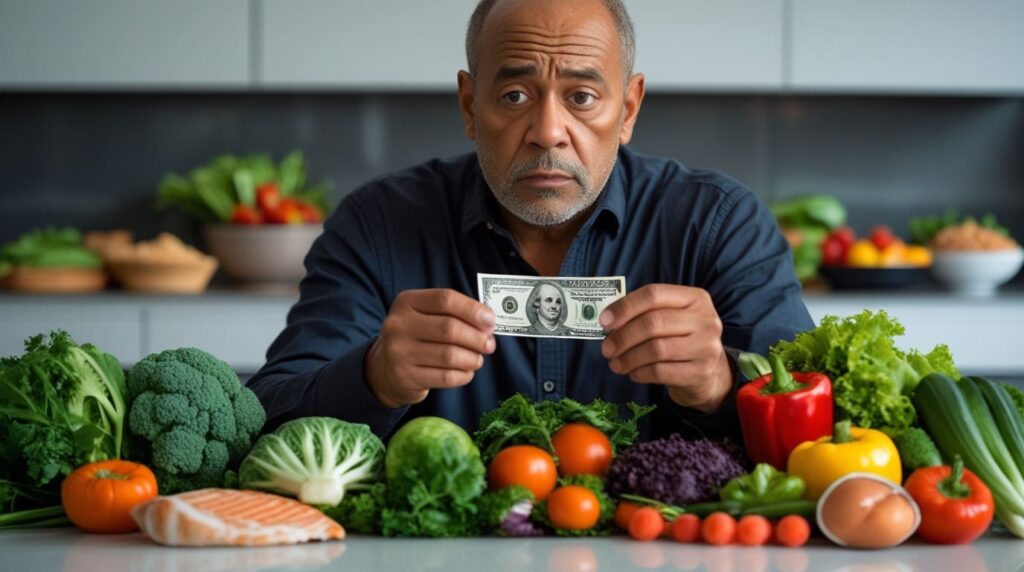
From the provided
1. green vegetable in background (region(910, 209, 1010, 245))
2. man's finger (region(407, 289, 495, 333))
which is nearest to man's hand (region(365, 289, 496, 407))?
man's finger (region(407, 289, 495, 333))

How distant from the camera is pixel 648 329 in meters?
1.81

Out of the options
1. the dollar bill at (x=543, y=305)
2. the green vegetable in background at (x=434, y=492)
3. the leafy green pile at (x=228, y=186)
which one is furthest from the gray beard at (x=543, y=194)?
the leafy green pile at (x=228, y=186)

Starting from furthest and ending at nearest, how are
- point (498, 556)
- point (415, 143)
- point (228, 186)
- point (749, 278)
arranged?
1. point (415, 143)
2. point (228, 186)
3. point (749, 278)
4. point (498, 556)

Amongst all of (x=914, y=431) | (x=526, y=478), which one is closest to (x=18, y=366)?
(x=526, y=478)

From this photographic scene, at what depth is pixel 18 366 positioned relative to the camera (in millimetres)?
1755

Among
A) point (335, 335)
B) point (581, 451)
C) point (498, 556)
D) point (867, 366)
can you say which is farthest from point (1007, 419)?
point (335, 335)

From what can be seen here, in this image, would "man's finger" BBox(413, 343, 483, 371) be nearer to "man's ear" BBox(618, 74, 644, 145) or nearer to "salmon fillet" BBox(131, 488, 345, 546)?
"salmon fillet" BBox(131, 488, 345, 546)

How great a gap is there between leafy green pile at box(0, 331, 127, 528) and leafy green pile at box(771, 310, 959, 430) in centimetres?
100

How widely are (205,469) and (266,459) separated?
13cm

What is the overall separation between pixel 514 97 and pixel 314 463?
89cm

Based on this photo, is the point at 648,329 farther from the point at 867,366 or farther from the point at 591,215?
the point at 591,215

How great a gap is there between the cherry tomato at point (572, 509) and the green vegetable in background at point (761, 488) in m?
0.17

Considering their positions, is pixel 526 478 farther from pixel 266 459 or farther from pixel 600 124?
pixel 600 124

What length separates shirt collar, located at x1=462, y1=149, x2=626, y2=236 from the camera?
2512 millimetres
